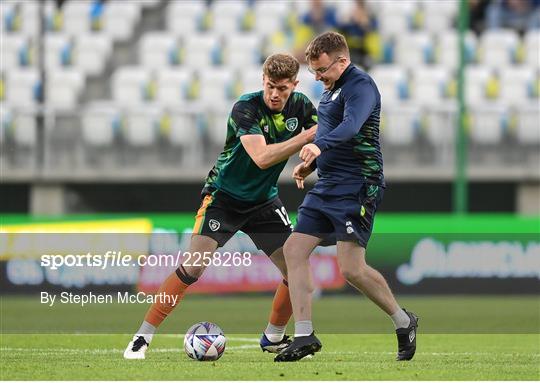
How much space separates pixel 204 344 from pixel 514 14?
15.8 meters

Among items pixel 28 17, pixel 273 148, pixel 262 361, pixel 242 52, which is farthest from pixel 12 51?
pixel 262 361

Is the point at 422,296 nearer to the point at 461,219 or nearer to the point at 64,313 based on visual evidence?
the point at 461,219

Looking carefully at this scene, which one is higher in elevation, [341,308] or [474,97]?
[474,97]

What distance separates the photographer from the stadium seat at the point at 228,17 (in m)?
23.2

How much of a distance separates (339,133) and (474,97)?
13.7 metres

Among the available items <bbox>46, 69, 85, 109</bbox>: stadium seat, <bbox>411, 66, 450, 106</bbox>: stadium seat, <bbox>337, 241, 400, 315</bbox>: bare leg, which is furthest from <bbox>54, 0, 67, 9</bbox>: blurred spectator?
<bbox>337, 241, 400, 315</bbox>: bare leg

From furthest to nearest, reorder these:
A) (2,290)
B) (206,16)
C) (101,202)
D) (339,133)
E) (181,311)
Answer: (206,16) → (101,202) → (2,290) → (181,311) → (339,133)

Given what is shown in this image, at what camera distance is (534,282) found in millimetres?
17984

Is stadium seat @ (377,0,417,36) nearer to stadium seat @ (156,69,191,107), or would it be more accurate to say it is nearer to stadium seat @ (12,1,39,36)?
stadium seat @ (156,69,191,107)

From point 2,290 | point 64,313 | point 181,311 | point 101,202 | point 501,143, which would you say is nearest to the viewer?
point 64,313

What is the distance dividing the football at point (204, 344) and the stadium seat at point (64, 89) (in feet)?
42.5

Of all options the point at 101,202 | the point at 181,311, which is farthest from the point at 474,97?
the point at 181,311

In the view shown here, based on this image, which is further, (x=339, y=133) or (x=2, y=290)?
(x=2, y=290)

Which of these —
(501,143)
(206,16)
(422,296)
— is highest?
(206,16)
